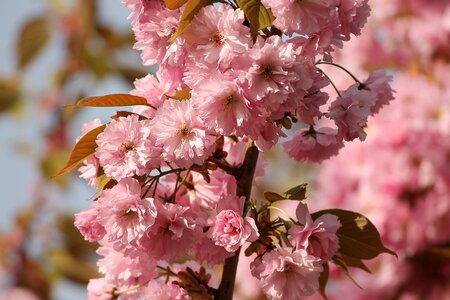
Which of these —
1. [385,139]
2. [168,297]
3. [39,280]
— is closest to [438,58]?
[385,139]

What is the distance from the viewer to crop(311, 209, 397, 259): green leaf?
1.09 metres

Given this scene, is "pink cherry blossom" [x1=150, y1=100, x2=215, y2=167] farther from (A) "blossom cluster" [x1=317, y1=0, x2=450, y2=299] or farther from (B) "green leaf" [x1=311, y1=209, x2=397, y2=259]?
(A) "blossom cluster" [x1=317, y1=0, x2=450, y2=299]

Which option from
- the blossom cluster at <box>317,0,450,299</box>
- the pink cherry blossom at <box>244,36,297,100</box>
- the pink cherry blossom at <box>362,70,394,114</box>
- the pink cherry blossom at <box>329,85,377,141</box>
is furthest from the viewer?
the blossom cluster at <box>317,0,450,299</box>

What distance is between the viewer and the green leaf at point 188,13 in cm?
95

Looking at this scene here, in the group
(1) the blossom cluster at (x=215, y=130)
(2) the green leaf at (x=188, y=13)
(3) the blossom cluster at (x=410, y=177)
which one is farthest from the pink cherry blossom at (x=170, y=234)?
(3) the blossom cluster at (x=410, y=177)

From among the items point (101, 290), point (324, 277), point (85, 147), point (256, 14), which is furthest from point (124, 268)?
point (256, 14)

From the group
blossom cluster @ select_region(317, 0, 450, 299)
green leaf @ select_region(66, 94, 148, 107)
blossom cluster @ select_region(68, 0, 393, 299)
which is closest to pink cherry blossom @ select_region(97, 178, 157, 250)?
blossom cluster @ select_region(68, 0, 393, 299)

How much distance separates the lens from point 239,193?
3.44 ft

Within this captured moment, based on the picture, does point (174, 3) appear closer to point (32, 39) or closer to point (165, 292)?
point (165, 292)

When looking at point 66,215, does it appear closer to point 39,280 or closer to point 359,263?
point 39,280

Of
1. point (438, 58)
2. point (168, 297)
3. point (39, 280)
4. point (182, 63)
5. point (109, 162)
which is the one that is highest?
point (438, 58)

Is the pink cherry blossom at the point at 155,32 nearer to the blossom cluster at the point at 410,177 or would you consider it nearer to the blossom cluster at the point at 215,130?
the blossom cluster at the point at 215,130

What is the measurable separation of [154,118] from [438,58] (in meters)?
2.45

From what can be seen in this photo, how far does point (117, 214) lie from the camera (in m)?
0.97
